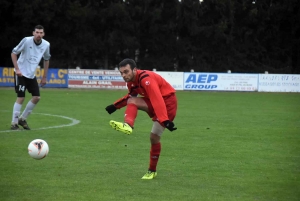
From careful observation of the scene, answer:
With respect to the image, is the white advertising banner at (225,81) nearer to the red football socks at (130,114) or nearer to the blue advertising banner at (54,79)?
the blue advertising banner at (54,79)

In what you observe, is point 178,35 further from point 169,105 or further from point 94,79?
point 169,105

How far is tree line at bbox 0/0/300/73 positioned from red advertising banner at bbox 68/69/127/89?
1311 cm

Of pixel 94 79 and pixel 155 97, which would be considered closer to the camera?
pixel 155 97

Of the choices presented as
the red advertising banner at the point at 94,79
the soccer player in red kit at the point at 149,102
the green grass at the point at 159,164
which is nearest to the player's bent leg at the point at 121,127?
the soccer player in red kit at the point at 149,102

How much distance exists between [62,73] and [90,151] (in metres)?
25.5

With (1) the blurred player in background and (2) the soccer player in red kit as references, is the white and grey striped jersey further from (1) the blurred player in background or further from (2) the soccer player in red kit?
(2) the soccer player in red kit

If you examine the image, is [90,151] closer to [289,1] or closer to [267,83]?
[267,83]

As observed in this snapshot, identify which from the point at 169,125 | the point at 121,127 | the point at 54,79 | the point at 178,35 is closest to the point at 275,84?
the point at 54,79

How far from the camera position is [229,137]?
12656 mm

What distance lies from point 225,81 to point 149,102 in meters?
27.8

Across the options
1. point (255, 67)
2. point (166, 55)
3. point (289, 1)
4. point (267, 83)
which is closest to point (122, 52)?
point (166, 55)

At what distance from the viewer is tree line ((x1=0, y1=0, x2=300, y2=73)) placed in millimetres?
47938

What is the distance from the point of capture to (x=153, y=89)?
7363 mm

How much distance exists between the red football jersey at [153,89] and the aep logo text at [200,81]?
2702 cm
